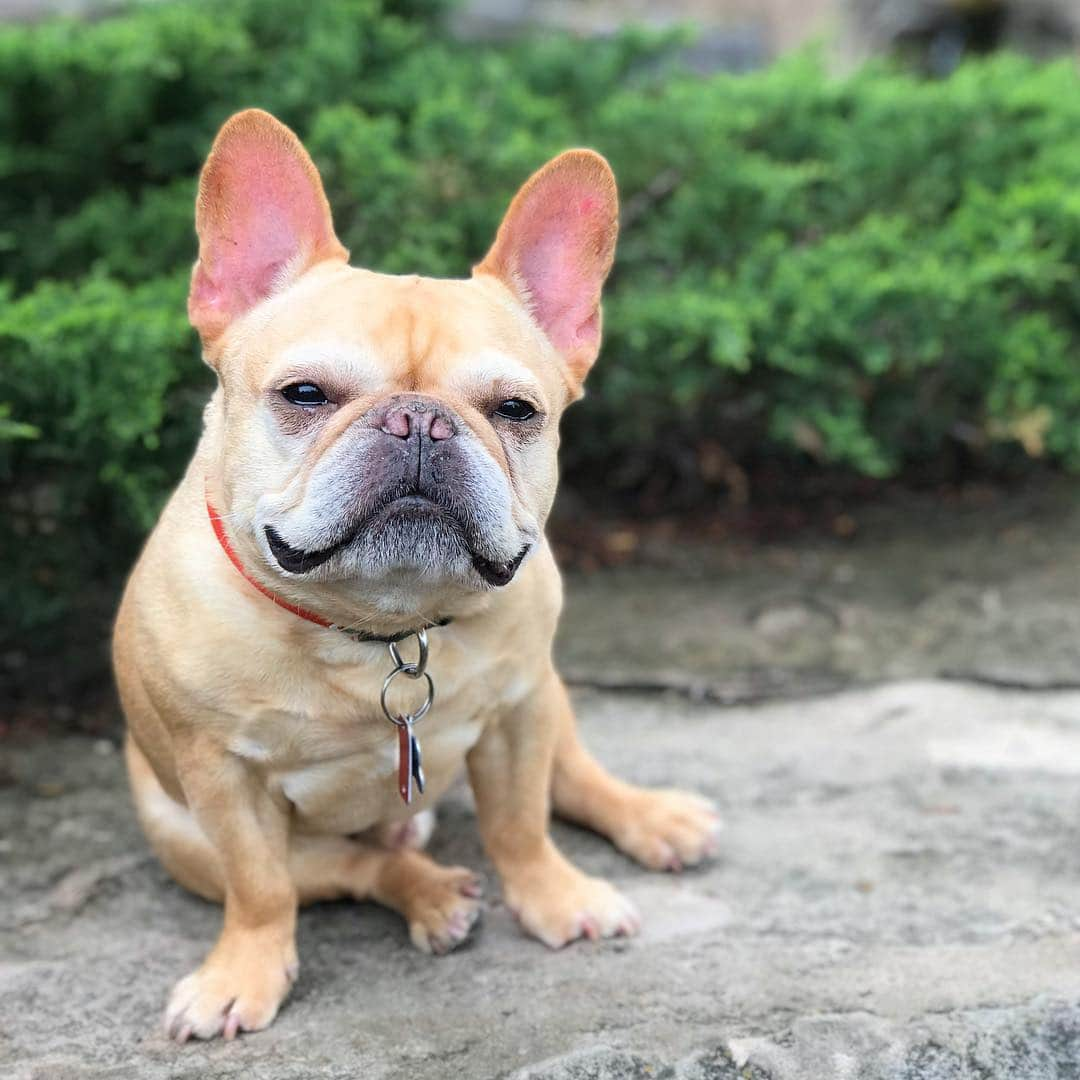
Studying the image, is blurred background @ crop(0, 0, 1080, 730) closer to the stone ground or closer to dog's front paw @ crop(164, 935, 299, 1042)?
the stone ground

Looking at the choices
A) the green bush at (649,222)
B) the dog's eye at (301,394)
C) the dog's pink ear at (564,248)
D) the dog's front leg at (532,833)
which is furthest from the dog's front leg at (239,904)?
the green bush at (649,222)

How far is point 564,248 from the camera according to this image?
2.59 metres

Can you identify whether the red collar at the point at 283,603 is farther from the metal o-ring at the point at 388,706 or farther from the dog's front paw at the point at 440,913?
the dog's front paw at the point at 440,913

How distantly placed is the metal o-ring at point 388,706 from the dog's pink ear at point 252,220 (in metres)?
0.72

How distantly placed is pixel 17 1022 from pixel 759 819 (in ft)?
5.77

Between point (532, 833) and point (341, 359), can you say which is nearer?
point (341, 359)

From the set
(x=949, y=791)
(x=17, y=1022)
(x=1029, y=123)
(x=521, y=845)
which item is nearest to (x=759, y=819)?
(x=949, y=791)

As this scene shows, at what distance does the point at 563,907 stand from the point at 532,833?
0.17m

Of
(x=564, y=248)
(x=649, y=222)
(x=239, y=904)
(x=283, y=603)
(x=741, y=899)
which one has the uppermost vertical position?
(x=564, y=248)

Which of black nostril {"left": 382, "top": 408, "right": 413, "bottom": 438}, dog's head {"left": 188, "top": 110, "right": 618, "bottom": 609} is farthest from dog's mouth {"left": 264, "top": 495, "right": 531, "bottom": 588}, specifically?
black nostril {"left": 382, "top": 408, "right": 413, "bottom": 438}

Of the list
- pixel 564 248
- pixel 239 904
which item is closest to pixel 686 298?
pixel 564 248

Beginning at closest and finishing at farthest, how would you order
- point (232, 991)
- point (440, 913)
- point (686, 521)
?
point (232, 991), point (440, 913), point (686, 521)

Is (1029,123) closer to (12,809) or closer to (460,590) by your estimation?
(460,590)

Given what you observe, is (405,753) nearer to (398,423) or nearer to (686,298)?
(398,423)
